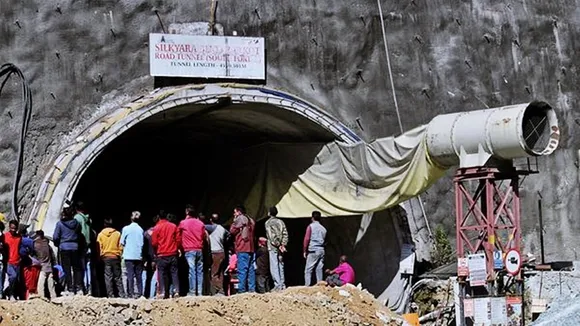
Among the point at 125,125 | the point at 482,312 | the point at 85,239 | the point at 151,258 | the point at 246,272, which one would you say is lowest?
the point at 482,312

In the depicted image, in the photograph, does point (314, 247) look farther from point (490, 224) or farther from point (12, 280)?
point (12, 280)

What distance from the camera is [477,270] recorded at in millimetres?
19562

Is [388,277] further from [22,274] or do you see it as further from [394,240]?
[22,274]

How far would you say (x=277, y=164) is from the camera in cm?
2505

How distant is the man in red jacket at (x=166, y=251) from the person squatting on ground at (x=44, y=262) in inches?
67.2

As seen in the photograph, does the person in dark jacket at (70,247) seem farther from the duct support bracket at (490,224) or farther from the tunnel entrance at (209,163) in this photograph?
the duct support bracket at (490,224)

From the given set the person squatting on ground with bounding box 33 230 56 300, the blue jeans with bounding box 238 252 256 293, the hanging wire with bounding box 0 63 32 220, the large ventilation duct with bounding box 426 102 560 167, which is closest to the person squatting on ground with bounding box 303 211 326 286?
the blue jeans with bounding box 238 252 256 293

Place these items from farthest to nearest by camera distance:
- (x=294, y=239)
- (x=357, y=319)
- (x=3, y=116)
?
(x=294, y=239), (x=3, y=116), (x=357, y=319)

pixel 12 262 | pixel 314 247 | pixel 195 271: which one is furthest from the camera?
pixel 314 247

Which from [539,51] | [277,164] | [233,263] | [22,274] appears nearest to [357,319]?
[233,263]

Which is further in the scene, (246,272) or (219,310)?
(246,272)

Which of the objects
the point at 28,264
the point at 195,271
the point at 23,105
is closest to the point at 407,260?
the point at 195,271

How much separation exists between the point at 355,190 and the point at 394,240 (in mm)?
1461

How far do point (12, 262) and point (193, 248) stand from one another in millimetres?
3060
